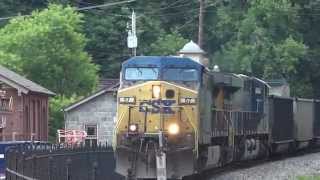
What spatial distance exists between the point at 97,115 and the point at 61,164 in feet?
106

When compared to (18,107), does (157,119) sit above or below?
below

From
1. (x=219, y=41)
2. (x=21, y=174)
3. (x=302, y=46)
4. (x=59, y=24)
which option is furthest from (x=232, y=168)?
(x=219, y=41)

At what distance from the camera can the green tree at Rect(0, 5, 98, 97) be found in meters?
59.2

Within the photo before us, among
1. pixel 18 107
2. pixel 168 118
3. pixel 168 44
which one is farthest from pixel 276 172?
pixel 168 44

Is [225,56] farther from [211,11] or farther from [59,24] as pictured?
[59,24]

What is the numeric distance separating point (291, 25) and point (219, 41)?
12.7 meters

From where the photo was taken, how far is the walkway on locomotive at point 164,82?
74.4 feet

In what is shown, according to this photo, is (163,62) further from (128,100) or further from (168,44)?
(168,44)

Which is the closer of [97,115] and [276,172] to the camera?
[276,172]

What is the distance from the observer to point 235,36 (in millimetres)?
74375

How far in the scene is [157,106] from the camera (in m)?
22.7

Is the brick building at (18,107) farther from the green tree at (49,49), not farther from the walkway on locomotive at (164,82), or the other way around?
the walkway on locomotive at (164,82)

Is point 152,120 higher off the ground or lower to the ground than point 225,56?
lower

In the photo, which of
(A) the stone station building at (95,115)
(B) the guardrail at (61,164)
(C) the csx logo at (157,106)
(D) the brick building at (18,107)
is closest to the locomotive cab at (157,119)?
(C) the csx logo at (157,106)
